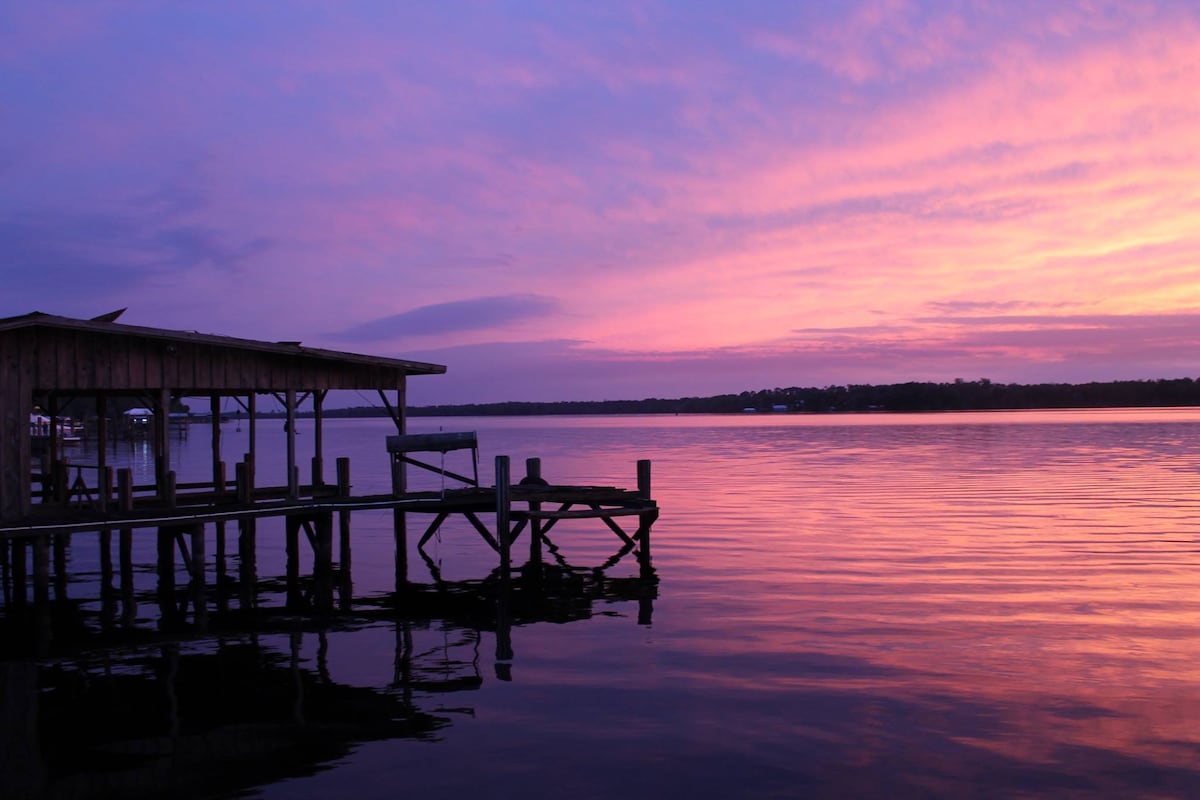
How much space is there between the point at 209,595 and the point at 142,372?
17.5 ft

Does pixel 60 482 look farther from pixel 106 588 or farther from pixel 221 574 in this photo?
pixel 221 574

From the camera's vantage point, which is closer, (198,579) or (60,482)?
(198,579)

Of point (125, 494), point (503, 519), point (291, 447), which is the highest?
point (291, 447)

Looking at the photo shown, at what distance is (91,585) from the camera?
73.4 feet

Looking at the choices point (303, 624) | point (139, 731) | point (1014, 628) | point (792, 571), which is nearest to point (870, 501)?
point (792, 571)

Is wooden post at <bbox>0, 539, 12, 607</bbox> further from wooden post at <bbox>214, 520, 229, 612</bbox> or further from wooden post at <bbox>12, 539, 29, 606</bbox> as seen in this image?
wooden post at <bbox>214, 520, 229, 612</bbox>

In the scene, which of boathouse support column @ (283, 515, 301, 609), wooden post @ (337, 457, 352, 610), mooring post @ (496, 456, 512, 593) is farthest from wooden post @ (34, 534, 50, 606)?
mooring post @ (496, 456, 512, 593)

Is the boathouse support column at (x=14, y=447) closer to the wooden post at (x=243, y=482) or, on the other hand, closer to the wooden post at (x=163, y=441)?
the wooden post at (x=163, y=441)

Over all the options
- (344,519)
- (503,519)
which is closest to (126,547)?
(344,519)

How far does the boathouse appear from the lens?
56.7 feet

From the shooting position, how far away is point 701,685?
42.9 feet

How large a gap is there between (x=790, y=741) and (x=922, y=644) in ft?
16.5

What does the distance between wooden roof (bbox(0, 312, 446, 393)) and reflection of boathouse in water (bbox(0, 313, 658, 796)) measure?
0.13ft

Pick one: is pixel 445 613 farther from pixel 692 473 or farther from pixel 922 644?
pixel 692 473
